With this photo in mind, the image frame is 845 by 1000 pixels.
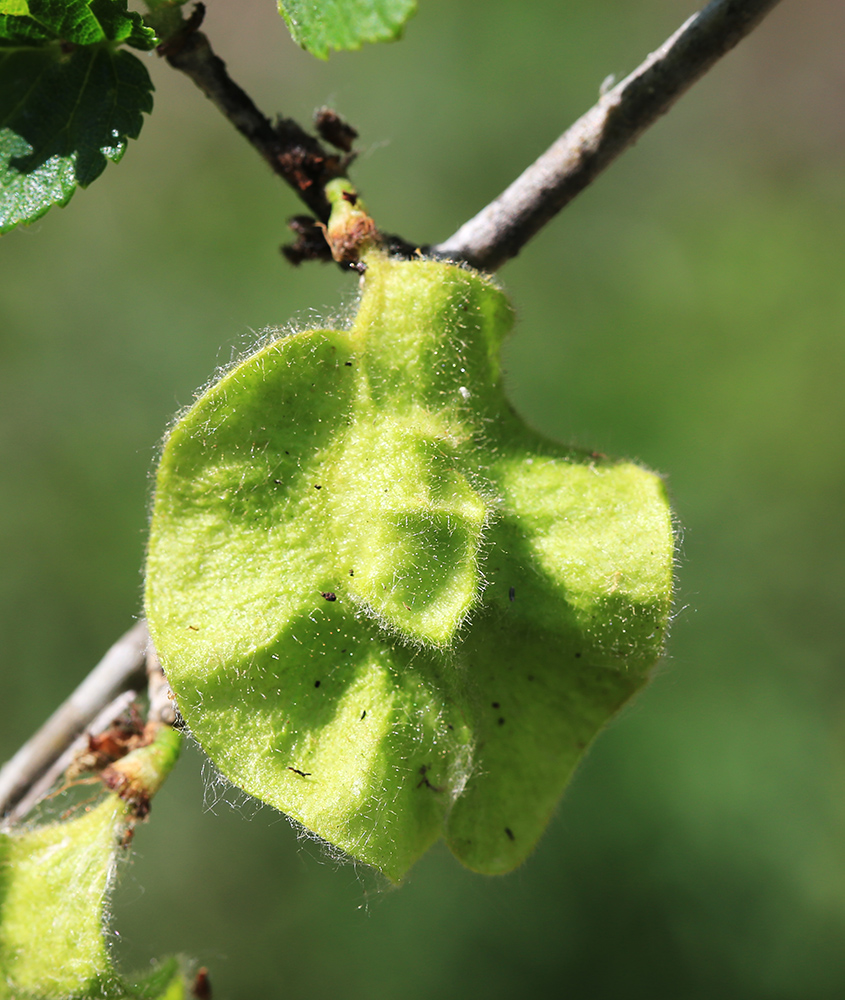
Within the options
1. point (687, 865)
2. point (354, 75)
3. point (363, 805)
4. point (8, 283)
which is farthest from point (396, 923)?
point (354, 75)

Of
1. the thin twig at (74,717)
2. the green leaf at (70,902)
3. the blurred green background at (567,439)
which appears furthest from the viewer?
the blurred green background at (567,439)

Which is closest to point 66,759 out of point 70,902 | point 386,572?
point 70,902

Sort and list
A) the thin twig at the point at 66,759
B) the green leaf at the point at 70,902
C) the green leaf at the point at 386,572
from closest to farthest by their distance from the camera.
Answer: the green leaf at the point at 386,572 < the green leaf at the point at 70,902 < the thin twig at the point at 66,759

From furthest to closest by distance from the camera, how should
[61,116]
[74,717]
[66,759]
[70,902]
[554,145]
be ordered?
[74,717] < [66,759] < [554,145] < [70,902] < [61,116]

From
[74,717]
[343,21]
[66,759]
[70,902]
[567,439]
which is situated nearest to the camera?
[343,21]

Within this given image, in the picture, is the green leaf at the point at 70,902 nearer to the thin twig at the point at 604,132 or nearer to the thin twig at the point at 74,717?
the thin twig at the point at 74,717

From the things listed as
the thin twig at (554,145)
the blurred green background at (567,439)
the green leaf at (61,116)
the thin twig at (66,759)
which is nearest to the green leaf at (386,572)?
the thin twig at (554,145)

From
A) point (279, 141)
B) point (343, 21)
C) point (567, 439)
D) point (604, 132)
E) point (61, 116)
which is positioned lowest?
point (567, 439)

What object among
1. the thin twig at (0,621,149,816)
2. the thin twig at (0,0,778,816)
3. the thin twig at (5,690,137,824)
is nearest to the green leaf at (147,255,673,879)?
the thin twig at (0,0,778,816)

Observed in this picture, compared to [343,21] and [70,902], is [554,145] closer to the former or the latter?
[343,21]
